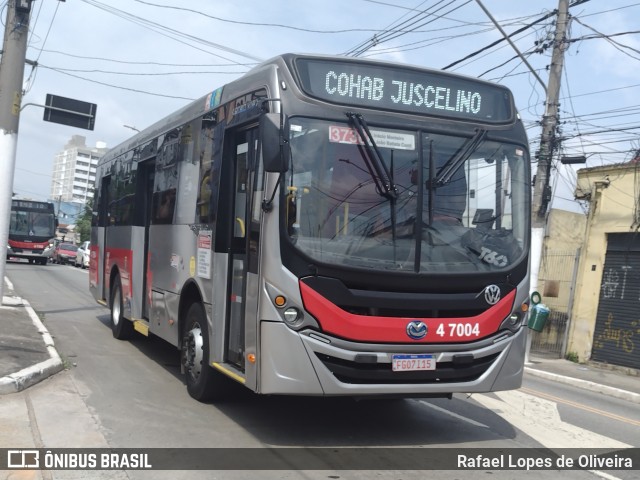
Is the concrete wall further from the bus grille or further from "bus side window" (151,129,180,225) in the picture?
"bus side window" (151,129,180,225)

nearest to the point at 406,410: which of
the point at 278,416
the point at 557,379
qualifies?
the point at 278,416

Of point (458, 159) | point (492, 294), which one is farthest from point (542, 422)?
point (458, 159)

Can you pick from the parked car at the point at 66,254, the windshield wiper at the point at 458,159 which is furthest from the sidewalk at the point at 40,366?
the parked car at the point at 66,254

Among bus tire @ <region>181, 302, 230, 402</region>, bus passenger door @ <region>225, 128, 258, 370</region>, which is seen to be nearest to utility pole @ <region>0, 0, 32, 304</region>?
bus tire @ <region>181, 302, 230, 402</region>

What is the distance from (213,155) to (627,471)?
5137 mm

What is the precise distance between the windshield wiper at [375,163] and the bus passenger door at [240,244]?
1054 mm

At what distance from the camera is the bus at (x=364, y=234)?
216 inches

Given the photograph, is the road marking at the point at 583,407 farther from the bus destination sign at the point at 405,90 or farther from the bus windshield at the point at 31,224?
the bus windshield at the point at 31,224

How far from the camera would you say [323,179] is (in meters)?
5.62

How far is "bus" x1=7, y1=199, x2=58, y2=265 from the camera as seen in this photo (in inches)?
1319

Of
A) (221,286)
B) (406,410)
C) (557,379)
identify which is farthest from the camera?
(557,379)

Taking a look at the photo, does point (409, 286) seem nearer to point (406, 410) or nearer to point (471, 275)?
point (471, 275)

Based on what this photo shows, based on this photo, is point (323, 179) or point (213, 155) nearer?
point (323, 179)

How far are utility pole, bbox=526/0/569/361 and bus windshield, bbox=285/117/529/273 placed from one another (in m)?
8.87
